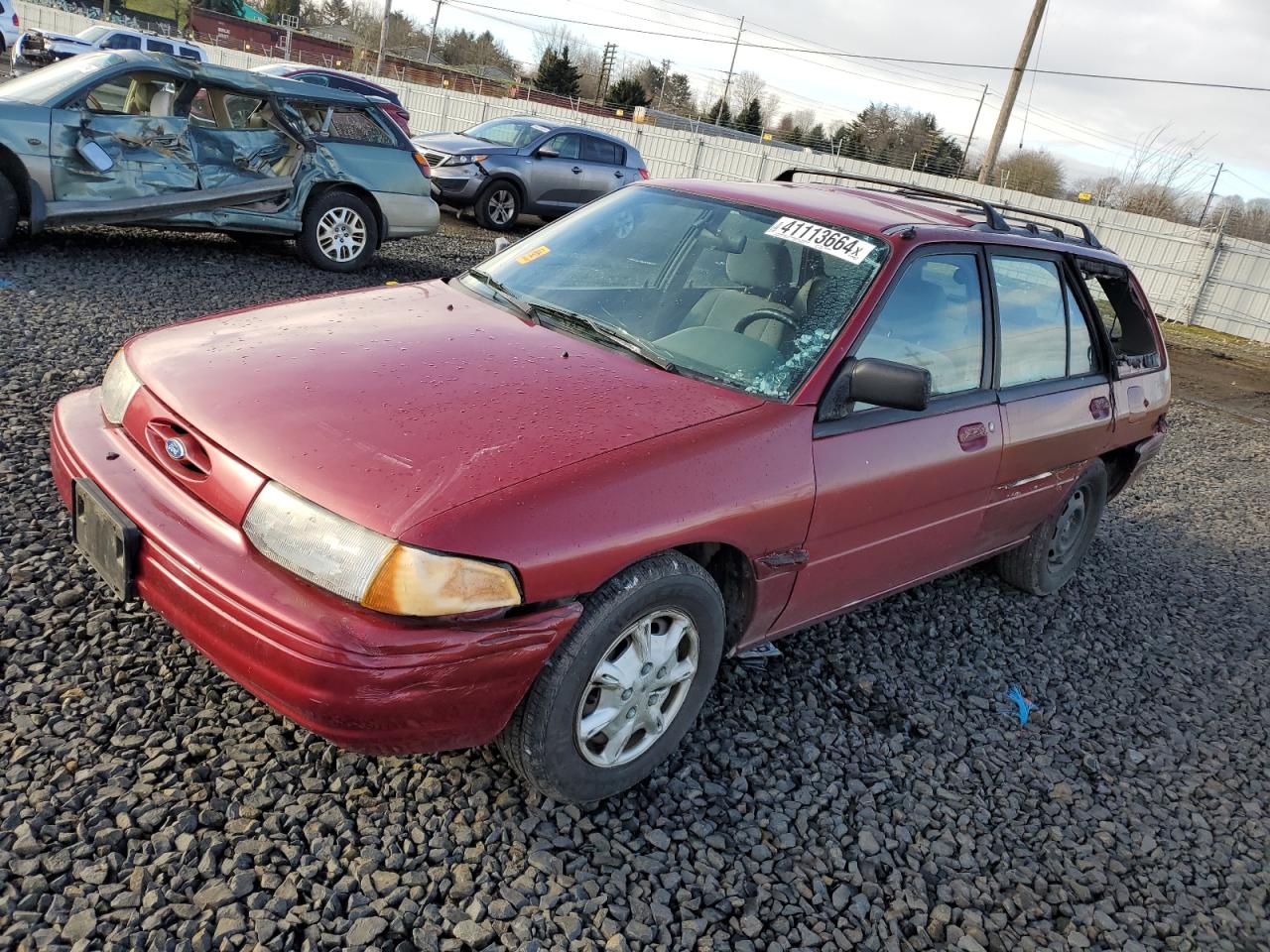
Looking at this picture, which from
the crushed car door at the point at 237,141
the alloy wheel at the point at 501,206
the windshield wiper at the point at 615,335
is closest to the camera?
the windshield wiper at the point at 615,335

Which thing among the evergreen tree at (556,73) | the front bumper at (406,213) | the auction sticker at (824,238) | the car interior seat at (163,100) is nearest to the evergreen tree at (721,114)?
the evergreen tree at (556,73)

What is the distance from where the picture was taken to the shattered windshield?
2.95 metres

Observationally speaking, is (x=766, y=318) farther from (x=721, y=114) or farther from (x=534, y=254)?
(x=721, y=114)

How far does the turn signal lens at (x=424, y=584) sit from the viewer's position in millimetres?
2002

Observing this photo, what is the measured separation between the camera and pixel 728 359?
2924 millimetres

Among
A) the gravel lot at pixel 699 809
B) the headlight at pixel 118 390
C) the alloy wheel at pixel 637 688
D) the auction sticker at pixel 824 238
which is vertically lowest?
the gravel lot at pixel 699 809

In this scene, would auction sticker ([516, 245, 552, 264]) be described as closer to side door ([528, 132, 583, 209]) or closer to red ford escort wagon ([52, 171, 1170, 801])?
red ford escort wagon ([52, 171, 1170, 801])

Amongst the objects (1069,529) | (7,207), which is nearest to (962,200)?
(1069,529)

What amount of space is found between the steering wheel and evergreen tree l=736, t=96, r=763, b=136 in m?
54.5

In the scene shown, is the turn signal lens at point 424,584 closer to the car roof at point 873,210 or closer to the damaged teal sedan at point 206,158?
the car roof at point 873,210

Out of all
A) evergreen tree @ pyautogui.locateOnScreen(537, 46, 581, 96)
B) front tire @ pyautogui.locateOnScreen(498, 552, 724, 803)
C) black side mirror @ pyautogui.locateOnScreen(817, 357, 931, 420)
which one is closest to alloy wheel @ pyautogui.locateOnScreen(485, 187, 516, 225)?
black side mirror @ pyautogui.locateOnScreen(817, 357, 931, 420)

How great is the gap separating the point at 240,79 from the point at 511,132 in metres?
6.28

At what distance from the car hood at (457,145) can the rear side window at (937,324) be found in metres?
10.3

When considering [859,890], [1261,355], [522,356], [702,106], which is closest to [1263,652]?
[859,890]
